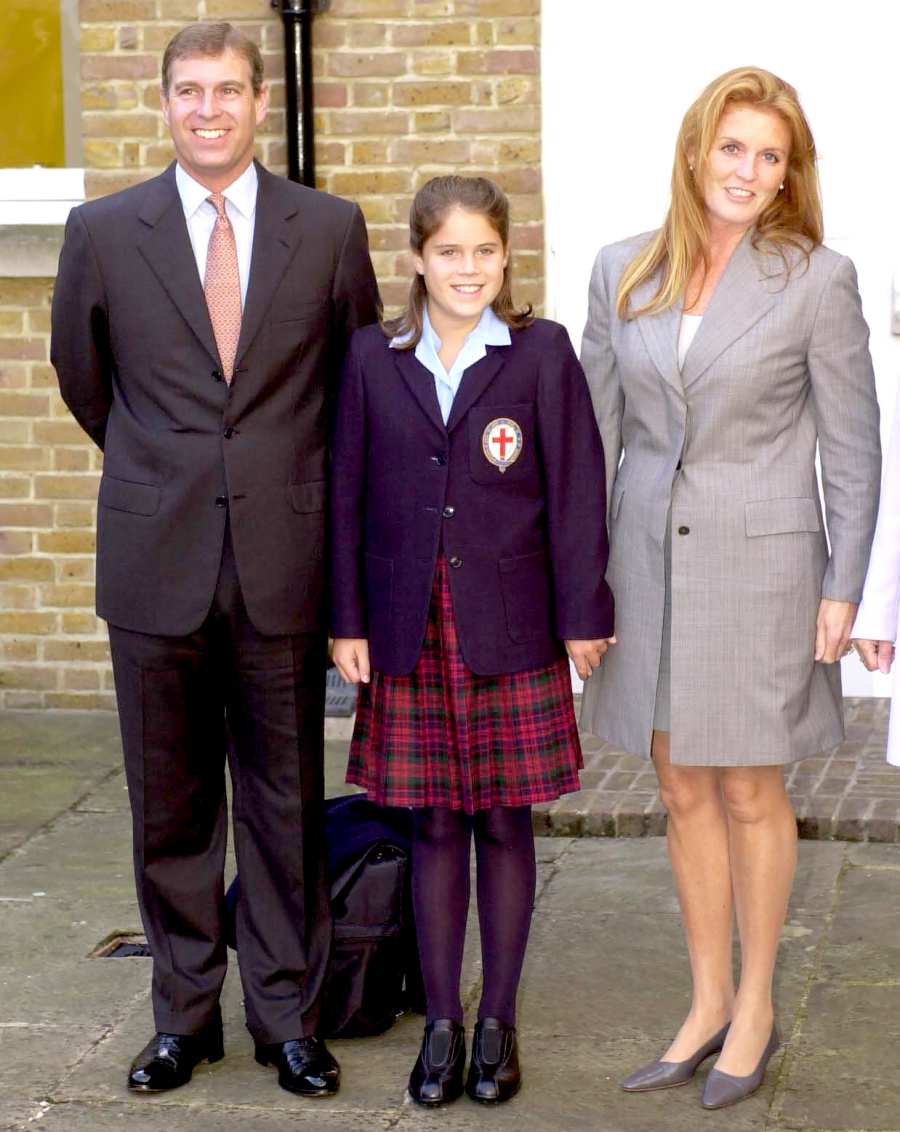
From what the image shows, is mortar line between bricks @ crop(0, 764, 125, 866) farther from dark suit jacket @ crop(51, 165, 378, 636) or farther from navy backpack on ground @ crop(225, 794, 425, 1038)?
dark suit jacket @ crop(51, 165, 378, 636)

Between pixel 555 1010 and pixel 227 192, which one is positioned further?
pixel 555 1010

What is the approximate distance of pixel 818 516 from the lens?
394cm

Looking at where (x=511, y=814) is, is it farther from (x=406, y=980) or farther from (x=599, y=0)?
(x=599, y=0)

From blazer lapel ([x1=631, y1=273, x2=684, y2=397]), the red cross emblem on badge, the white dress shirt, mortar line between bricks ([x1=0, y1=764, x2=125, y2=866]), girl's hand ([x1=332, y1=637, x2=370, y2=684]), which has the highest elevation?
the white dress shirt

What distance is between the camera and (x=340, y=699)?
691 cm

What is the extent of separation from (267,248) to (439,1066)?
1660 millimetres

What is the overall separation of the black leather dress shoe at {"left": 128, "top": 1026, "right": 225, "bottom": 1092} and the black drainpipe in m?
3.55

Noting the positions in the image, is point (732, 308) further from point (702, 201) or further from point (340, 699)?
point (340, 699)

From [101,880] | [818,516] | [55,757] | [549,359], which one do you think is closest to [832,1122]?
[818,516]

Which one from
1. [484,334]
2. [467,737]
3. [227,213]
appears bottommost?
[467,737]

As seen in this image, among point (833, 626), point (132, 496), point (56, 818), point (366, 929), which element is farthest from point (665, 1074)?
point (56, 818)

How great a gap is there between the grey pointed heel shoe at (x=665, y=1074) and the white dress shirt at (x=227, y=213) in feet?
5.74

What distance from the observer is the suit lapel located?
392 cm

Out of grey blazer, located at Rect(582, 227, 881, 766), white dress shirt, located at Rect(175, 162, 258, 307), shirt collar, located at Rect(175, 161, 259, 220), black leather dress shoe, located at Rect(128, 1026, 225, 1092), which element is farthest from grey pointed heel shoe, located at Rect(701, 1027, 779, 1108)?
shirt collar, located at Rect(175, 161, 259, 220)
